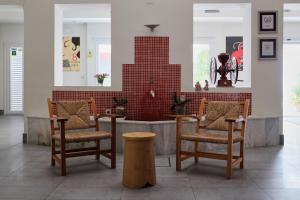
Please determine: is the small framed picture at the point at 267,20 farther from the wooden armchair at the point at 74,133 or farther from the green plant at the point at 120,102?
the wooden armchair at the point at 74,133

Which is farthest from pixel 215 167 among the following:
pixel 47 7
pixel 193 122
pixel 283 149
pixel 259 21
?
pixel 47 7

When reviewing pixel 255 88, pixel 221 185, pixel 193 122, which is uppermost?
pixel 255 88

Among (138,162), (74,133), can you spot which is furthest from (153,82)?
(138,162)

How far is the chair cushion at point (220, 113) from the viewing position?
4.72 metres

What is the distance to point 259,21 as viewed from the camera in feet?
20.1

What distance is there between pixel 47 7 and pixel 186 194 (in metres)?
4.21

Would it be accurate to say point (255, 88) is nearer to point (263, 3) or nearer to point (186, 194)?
point (263, 3)

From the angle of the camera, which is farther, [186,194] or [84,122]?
[84,122]

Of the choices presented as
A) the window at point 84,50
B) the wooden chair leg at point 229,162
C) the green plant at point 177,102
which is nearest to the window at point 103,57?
A: the window at point 84,50

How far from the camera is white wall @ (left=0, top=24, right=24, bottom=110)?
1158 cm

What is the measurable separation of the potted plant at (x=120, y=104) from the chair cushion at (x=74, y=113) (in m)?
1.04

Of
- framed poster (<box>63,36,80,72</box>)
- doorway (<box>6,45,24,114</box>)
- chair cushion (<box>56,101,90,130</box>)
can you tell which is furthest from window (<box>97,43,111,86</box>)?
chair cushion (<box>56,101,90,130</box>)

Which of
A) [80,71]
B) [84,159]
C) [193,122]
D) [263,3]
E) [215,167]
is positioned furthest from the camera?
[80,71]

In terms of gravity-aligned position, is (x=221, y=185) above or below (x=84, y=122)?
below
